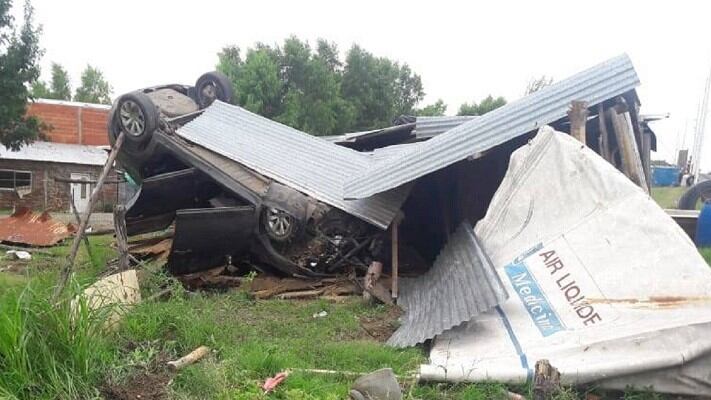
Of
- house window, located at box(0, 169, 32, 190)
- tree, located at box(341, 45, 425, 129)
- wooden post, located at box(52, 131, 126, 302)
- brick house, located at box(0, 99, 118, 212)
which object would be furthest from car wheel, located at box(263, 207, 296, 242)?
tree, located at box(341, 45, 425, 129)

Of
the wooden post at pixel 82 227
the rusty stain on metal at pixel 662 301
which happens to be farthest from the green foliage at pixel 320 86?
the rusty stain on metal at pixel 662 301

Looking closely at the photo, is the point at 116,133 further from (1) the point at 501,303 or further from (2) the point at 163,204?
(1) the point at 501,303

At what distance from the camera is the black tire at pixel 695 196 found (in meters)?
12.4

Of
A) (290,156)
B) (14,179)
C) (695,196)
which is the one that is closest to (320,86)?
(14,179)

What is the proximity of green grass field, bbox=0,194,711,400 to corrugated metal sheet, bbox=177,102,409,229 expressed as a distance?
1.62m

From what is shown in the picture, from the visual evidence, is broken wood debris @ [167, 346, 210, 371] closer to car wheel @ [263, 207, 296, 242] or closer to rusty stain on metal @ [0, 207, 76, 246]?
car wheel @ [263, 207, 296, 242]

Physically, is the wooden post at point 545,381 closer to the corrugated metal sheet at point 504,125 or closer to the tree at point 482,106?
the corrugated metal sheet at point 504,125

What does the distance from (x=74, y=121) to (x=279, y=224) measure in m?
21.4

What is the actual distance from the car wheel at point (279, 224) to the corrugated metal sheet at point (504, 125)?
0.70m

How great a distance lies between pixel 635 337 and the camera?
3201mm

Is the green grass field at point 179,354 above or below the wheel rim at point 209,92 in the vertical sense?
below

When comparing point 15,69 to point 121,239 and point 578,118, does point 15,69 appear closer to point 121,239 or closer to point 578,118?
point 121,239

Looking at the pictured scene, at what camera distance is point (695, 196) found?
12422mm

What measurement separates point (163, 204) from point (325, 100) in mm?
17467
